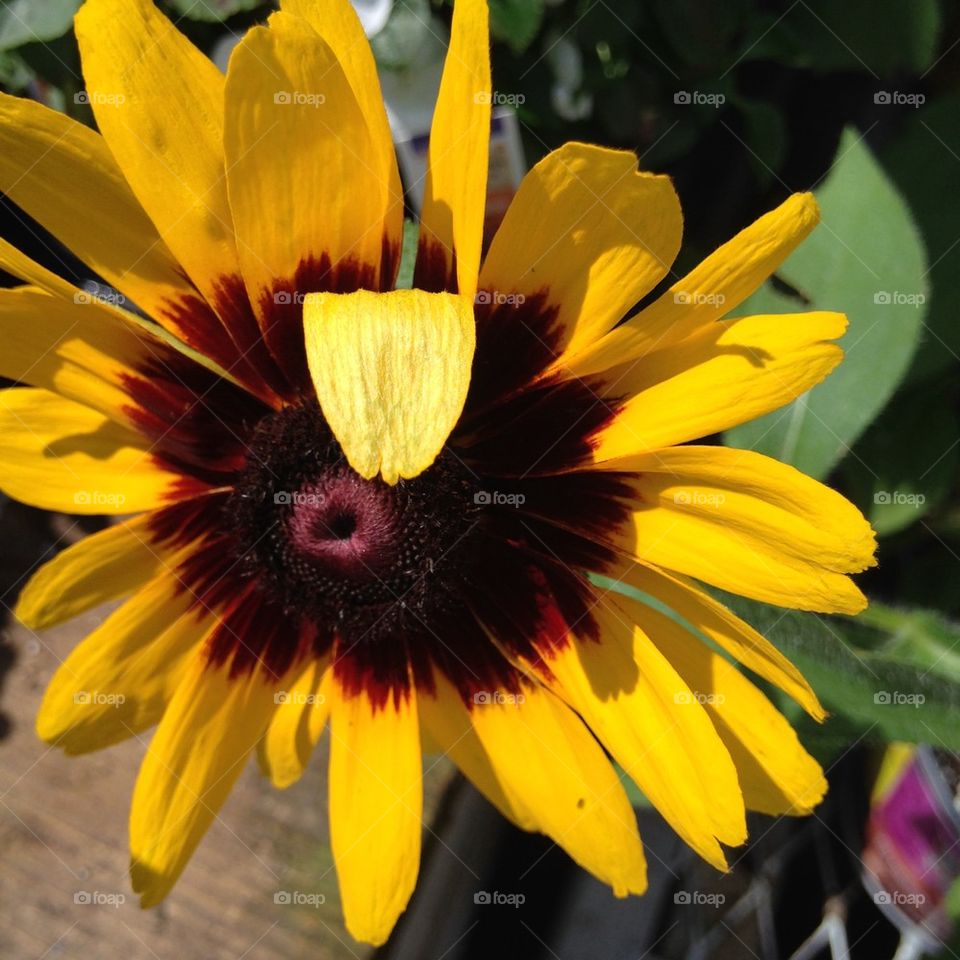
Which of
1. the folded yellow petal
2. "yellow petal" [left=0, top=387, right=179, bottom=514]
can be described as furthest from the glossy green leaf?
"yellow petal" [left=0, top=387, right=179, bottom=514]

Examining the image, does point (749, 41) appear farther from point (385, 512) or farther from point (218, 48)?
point (385, 512)

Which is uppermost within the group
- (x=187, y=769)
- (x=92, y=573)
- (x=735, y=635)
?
(x=735, y=635)

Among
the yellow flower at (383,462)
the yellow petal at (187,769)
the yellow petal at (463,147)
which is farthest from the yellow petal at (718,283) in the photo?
the yellow petal at (187,769)

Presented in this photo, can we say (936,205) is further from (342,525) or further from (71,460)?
(71,460)

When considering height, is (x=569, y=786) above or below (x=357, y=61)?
below

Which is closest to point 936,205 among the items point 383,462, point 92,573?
point 383,462

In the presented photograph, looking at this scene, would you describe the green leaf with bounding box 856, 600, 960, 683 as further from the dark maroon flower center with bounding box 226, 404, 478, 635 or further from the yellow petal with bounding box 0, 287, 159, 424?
the yellow petal with bounding box 0, 287, 159, 424
